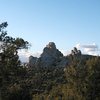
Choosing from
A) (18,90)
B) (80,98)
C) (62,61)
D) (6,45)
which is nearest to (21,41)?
(6,45)

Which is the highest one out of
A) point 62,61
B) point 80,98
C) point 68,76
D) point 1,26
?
point 62,61

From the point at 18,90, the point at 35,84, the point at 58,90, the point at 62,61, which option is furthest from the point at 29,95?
the point at 62,61

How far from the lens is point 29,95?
7144cm

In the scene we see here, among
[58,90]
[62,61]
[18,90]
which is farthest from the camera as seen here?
[62,61]

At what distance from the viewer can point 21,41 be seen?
40469 mm

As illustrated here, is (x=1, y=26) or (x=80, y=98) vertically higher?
(x=1, y=26)

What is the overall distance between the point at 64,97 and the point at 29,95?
48.8ft

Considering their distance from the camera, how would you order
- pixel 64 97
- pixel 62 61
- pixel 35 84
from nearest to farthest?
pixel 64 97
pixel 35 84
pixel 62 61

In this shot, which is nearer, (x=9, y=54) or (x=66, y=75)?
(x=9, y=54)

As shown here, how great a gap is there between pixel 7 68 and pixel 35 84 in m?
70.4

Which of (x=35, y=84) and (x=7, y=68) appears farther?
(x=35, y=84)

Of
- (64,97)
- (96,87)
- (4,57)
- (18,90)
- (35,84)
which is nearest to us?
(4,57)

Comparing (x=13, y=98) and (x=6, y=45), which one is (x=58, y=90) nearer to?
(x=13, y=98)

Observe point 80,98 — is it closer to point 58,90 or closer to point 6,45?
point 58,90
